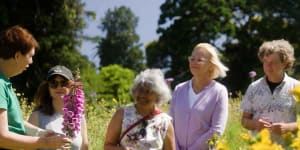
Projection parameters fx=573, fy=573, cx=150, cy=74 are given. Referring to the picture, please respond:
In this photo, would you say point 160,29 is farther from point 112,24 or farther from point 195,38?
point 112,24

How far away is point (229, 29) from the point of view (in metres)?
32.4

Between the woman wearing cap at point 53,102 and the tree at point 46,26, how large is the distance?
15.4 m

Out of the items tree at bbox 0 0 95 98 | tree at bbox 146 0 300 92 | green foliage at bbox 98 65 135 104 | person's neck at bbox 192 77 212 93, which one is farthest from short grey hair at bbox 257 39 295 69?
green foliage at bbox 98 65 135 104

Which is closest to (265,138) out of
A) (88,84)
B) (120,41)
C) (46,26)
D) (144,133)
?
(144,133)

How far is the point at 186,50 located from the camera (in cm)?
3173

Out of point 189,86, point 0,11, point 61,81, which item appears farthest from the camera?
point 0,11

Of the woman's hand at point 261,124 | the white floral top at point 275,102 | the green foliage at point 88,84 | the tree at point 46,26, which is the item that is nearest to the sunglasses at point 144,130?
the woman's hand at point 261,124

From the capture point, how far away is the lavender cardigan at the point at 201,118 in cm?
383

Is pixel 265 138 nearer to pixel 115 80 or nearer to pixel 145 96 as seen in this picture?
pixel 145 96

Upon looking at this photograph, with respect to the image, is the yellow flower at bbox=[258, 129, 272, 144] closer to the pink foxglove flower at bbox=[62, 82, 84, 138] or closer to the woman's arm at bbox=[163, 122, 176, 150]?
the pink foxglove flower at bbox=[62, 82, 84, 138]

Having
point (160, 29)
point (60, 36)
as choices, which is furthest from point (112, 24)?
point (60, 36)

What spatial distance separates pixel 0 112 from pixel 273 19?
101 feet

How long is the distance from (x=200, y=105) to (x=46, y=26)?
54.4 ft

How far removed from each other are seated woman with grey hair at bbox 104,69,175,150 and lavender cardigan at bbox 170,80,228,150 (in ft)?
1.57
